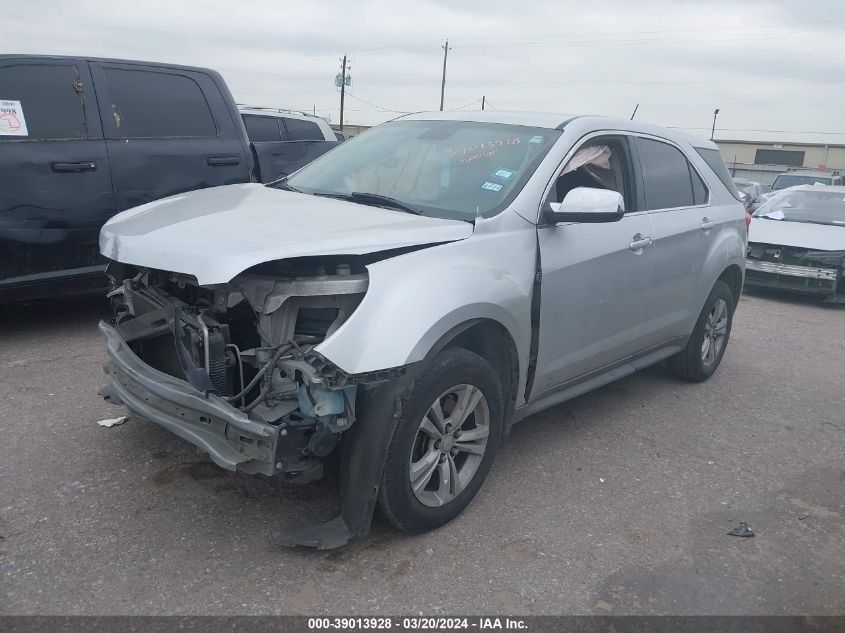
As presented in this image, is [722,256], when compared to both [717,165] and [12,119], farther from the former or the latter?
[12,119]

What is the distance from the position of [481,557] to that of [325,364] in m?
1.14

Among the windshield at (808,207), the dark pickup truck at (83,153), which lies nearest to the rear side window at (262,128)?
the dark pickup truck at (83,153)

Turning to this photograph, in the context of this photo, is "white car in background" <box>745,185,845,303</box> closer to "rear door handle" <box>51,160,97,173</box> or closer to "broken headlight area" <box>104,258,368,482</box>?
"rear door handle" <box>51,160,97,173</box>

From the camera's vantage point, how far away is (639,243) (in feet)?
14.4

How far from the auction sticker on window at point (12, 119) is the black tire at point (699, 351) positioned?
4986 millimetres

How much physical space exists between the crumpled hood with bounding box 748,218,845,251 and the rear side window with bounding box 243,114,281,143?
6.22 metres

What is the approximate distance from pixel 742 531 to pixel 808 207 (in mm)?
8628

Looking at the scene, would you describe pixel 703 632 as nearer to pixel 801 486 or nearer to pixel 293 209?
pixel 801 486

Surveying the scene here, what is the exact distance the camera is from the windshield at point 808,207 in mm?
10391

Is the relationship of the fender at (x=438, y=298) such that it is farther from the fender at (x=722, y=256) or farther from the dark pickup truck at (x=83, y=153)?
the dark pickup truck at (x=83, y=153)

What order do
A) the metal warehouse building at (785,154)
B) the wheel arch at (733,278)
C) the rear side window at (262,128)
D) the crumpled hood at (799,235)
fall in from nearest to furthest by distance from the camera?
the wheel arch at (733,278) → the rear side window at (262,128) → the crumpled hood at (799,235) → the metal warehouse building at (785,154)

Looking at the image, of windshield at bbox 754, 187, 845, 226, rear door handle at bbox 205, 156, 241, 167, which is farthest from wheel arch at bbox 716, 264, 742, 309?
windshield at bbox 754, 187, 845, 226

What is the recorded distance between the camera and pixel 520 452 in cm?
431

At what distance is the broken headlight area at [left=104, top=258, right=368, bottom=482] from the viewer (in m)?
2.82
